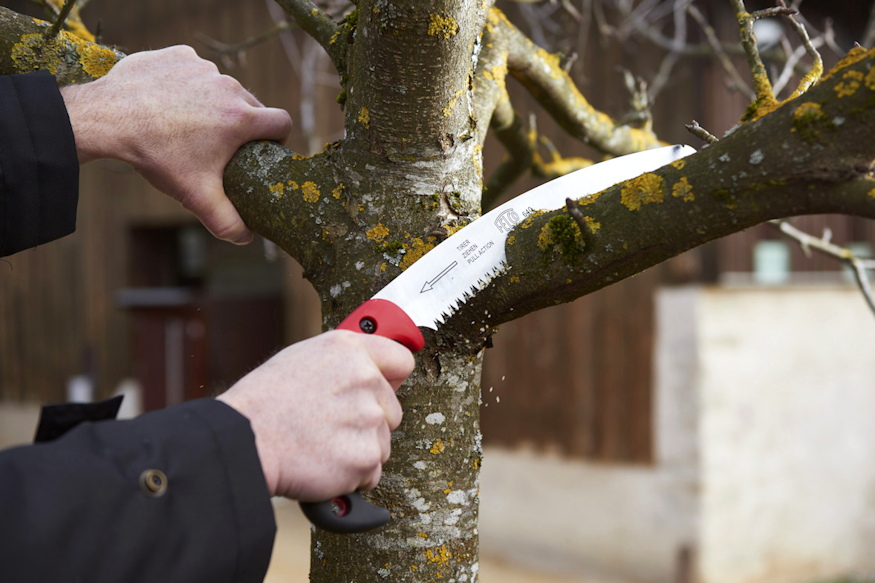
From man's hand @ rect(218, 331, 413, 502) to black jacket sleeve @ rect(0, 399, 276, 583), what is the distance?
0.04m

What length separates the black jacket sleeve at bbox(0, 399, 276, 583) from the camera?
2.56ft

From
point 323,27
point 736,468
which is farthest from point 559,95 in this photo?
point 736,468

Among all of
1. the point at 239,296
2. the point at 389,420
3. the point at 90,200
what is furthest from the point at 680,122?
the point at 90,200

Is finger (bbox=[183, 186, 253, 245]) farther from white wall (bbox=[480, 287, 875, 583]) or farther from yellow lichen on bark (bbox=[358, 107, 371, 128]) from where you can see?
white wall (bbox=[480, 287, 875, 583])

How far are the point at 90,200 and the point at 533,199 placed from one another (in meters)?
8.92

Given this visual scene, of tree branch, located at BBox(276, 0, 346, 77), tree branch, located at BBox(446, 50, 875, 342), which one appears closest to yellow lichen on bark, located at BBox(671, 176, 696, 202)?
tree branch, located at BBox(446, 50, 875, 342)

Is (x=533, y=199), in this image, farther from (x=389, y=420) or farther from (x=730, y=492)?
(x=730, y=492)

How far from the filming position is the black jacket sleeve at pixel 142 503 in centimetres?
78

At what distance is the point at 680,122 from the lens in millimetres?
5477

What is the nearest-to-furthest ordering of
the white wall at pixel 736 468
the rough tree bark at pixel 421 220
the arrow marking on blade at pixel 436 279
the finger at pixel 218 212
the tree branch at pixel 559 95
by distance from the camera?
the rough tree bark at pixel 421 220 < the arrow marking on blade at pixel 436 279 < the finger at pixel 218 212 < the tree branch at pixel 559 95 < the white wall at pixel 736 468

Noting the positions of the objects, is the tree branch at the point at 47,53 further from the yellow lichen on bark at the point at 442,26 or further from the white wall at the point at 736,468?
the white wall at the point at 736,468

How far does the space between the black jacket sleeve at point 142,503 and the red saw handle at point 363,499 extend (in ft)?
0.35

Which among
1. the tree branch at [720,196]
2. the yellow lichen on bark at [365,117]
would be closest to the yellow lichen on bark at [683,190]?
the tree branch at [720,196]

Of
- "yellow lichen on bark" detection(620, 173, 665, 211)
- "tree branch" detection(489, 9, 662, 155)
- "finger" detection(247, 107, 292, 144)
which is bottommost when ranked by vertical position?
"yellow lichen on bark" detection(620, 173, 665, 211)
